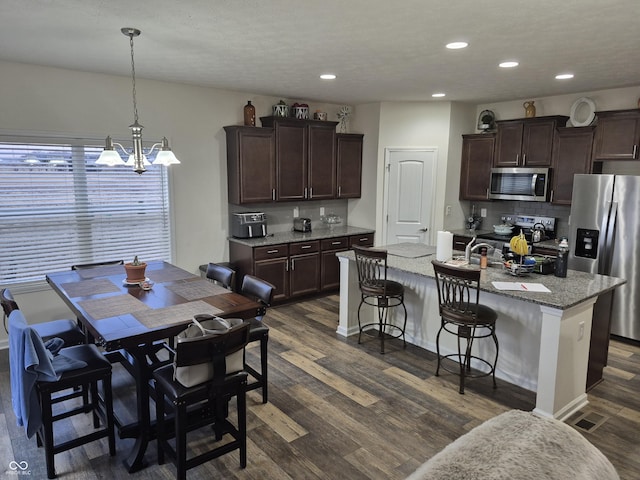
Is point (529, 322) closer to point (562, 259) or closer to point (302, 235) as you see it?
point (562, 259)

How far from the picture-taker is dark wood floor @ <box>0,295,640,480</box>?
264 centimetres

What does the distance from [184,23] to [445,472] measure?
2896 millimetres

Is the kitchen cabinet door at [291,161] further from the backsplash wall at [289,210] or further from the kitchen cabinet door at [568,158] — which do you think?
the kitchen cabinet door at [568,158]

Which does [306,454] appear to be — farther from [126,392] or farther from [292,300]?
[292,300]

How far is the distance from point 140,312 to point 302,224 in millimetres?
3605

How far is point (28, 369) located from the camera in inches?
93.5

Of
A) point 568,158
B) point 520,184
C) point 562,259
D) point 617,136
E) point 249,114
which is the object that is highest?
point 249,114

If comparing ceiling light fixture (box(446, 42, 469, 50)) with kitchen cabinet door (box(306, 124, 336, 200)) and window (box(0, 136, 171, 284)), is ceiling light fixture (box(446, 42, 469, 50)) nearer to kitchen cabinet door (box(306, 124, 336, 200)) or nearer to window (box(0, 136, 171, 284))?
kitchen cabinet door (box(306, 124, 336, 200))

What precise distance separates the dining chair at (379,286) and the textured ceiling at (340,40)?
1.74 metres

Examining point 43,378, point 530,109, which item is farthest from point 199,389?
point 530,109

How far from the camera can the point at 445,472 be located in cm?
130

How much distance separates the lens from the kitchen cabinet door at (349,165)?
21.1ft

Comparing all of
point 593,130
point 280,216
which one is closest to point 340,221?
point 280,216

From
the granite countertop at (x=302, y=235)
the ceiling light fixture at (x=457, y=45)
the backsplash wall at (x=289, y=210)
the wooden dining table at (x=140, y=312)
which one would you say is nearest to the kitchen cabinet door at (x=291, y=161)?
the backsplash wall at (x=289, y=210)
